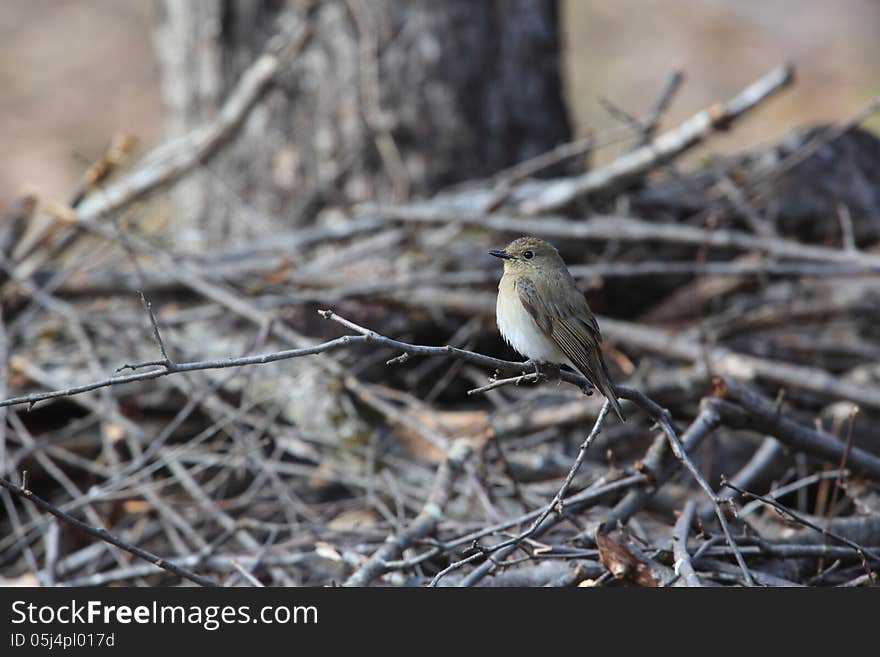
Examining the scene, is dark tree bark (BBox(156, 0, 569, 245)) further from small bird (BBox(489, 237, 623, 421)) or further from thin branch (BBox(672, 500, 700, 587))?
thin branch (BBox(672, 500, 700, 587))

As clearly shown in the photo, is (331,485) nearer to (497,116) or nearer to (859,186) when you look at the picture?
(497,116)

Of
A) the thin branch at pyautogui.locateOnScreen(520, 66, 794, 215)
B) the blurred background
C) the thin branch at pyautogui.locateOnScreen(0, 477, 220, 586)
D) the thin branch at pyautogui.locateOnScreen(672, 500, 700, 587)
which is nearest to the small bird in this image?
the thin branch at pyautogui.locateOnScreen(672, 500, 700, 587)

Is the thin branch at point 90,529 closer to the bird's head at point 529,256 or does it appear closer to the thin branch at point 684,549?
the thin branch at point 684,549

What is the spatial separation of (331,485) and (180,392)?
840mm

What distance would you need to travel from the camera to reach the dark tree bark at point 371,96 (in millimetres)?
5711

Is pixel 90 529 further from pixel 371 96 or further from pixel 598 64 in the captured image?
pixel 598 64

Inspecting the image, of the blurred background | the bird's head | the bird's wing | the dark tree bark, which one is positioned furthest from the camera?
the blurred background

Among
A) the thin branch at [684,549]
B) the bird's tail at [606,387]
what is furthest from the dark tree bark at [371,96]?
the thin branch at [684,549]

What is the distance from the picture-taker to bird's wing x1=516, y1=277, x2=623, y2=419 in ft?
10.1

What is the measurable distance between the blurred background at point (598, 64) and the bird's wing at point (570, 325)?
8.37 m

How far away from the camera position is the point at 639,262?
525cm

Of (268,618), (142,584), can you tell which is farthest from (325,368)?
(268,618)

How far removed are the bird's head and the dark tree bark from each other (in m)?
2.26

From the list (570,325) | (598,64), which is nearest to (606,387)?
(570,325)
